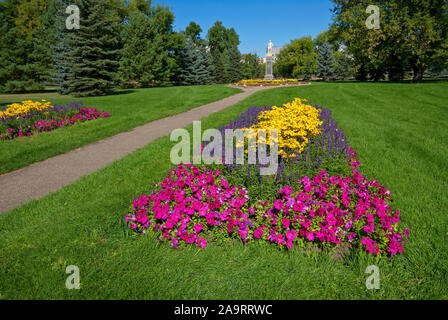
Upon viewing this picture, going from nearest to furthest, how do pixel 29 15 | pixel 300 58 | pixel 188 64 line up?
pixel 29 15
pixel 188 64
pixel 300 58

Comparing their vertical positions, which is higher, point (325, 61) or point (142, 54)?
point (325, 61)

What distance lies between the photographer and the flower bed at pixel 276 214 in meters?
2.90

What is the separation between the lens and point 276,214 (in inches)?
130

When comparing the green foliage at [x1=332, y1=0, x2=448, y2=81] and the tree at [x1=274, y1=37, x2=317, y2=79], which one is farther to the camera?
the tree at [x1=274, y1=37, x2=317, y2=79]

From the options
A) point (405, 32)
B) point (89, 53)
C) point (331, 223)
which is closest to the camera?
point (331, 223)

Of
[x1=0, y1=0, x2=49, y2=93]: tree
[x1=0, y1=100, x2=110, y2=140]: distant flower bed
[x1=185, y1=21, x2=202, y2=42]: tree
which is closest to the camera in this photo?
[x1=0, y1=100, x2=110, y2=140]: distant flower bed

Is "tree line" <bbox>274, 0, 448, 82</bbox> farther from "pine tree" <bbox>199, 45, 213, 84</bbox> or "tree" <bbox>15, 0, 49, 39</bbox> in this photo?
"tree" <bbox>15, 0, 49, 39</bbox>

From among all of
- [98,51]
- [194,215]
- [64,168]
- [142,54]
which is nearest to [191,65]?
[142,54]

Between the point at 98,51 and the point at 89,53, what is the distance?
819 millimetres

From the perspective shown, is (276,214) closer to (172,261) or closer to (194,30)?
(172,261)

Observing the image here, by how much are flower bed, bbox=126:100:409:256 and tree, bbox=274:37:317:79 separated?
59987mm

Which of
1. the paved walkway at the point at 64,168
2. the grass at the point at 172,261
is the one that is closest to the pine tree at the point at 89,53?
the paved walkway at the point at 64,168

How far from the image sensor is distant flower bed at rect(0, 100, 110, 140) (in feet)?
26.4

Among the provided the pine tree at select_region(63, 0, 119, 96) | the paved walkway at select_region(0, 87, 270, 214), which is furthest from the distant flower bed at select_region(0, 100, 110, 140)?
the pine tree at select_region(63, 0, 119, 96)
